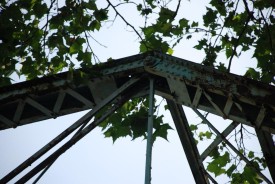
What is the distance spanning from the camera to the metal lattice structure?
10.5 ft

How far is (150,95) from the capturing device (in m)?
3.61

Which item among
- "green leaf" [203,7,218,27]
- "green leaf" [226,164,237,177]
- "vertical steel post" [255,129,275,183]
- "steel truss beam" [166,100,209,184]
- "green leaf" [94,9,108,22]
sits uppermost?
"green leaf" [203,7,218,27]

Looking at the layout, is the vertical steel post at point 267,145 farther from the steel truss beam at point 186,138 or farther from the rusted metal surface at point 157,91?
the steel truss beam at point 186,138

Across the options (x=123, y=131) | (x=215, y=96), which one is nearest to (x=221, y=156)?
(x=123, y=131)

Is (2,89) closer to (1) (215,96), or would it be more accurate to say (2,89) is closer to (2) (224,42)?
(1) (215,96)

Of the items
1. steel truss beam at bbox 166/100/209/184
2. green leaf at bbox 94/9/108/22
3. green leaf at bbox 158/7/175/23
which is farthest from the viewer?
green leaf at bbox 158/7/175/23

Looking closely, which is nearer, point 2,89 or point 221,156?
point 2,89

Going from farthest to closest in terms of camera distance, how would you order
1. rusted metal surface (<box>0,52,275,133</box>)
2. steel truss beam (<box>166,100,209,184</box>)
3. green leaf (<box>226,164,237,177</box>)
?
green leaf (<box>226,164,237,177</box>) → steel truss beam (<box>166,100,209,184</box>) → rusted metal surface (<box>0,52,275,133</box>)

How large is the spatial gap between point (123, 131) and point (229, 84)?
2143 millimetres

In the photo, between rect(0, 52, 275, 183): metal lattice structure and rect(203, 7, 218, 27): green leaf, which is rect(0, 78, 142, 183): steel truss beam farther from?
rect(203, 7, 218, 27): green leaf

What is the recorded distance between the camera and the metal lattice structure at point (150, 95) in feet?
10.5

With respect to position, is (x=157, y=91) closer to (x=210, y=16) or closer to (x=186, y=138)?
(x=186, y=138)

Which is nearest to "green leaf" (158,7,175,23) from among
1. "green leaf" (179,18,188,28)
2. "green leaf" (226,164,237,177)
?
"green leaf" (179,18,188,28)

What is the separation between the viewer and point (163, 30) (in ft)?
18.8
